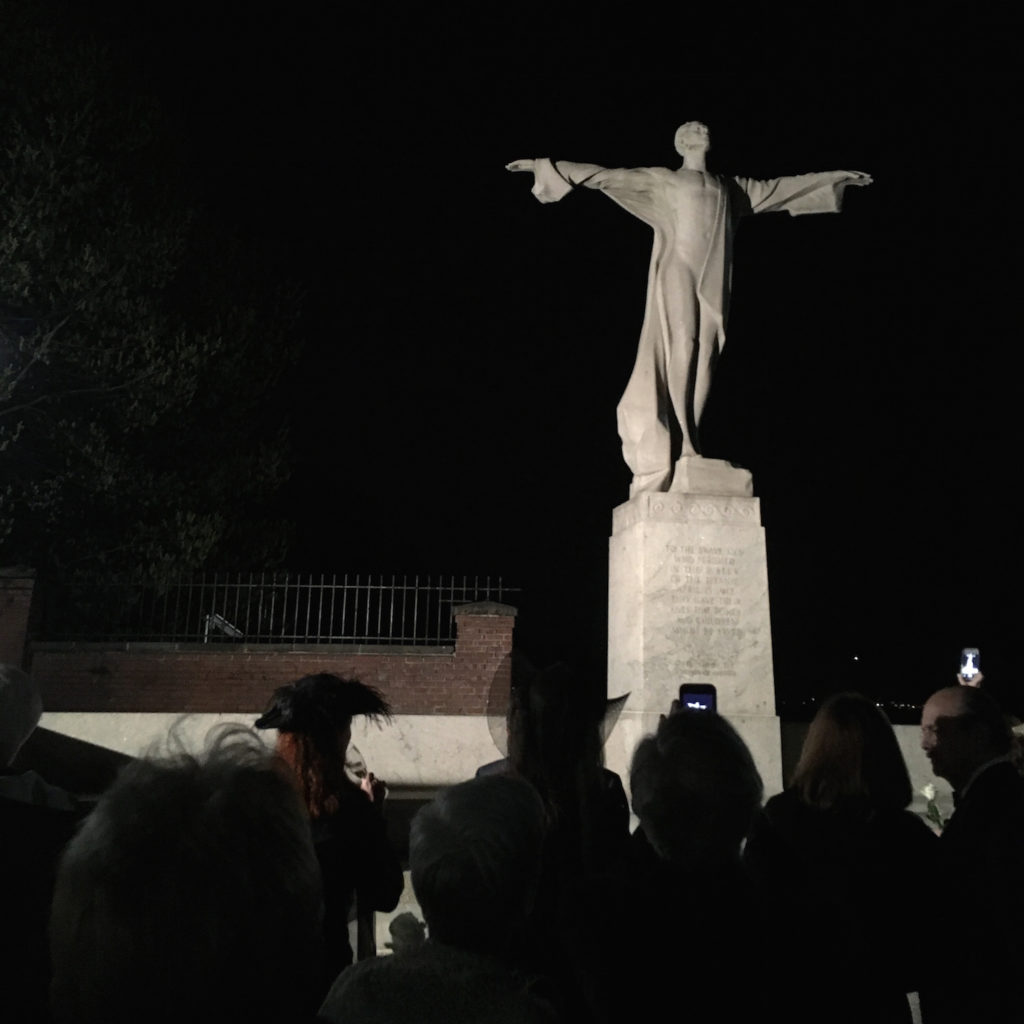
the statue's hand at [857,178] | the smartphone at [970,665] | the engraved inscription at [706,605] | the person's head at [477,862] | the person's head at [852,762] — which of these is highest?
the statue's hand at [857,178]

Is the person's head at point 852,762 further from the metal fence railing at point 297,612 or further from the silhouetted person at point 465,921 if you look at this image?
the metal fence railing at point 297,612

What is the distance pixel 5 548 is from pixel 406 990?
1536cm

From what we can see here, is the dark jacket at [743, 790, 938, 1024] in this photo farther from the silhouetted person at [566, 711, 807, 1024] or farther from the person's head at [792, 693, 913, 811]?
the silhouetted person at [566, 711, 807, 1024]

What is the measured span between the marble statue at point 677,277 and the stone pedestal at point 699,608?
433 millimetres

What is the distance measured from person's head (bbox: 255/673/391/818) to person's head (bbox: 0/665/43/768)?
59cm

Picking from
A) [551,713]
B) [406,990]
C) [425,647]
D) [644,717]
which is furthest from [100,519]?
[406,990]

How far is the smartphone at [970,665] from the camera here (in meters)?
6.42

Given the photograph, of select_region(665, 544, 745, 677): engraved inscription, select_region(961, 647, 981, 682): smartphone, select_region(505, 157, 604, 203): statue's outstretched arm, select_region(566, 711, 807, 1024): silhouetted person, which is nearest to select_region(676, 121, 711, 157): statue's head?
select_region(505, 157, 604, 203): statue's outstretched arm

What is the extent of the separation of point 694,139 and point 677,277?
118 centimetres

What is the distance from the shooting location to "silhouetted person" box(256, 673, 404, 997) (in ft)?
8.41

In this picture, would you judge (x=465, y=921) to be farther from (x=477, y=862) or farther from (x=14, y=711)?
(x=14, y=711)

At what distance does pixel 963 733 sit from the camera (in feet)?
9.93

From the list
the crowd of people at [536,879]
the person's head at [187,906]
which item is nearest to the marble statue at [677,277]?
the crowd of people at [536,879]

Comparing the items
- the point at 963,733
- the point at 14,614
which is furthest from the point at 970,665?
the point at 14,614
